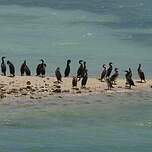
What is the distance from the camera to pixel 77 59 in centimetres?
5216

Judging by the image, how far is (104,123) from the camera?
2758 centimetres

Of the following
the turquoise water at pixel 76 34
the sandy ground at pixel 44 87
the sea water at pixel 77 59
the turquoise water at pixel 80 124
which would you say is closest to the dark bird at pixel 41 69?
the sandy ground at pixel 44 87

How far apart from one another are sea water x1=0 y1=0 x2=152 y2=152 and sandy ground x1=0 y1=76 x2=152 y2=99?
1189 mm

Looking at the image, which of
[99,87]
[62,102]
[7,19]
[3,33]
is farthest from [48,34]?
[62,102]

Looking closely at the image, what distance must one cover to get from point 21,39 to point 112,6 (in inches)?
1645

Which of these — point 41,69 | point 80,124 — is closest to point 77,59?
point 41,69

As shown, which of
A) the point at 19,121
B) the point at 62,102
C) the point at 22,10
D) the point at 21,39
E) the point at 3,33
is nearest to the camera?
the point at 19,121

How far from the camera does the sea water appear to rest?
24469mm

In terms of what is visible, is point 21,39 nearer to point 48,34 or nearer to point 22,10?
point 48,34

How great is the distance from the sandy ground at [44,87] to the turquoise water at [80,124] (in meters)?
1.16

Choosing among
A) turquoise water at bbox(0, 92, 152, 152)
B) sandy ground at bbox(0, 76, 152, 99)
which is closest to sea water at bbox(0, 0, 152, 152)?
turquoise water at bbox(0, 92, 152, 152)

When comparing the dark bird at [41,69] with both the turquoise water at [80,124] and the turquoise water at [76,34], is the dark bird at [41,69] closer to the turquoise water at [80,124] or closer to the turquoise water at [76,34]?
the turquoise water at [80,124]

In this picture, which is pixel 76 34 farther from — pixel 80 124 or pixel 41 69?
pixel 80 124

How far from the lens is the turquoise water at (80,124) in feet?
76.9
